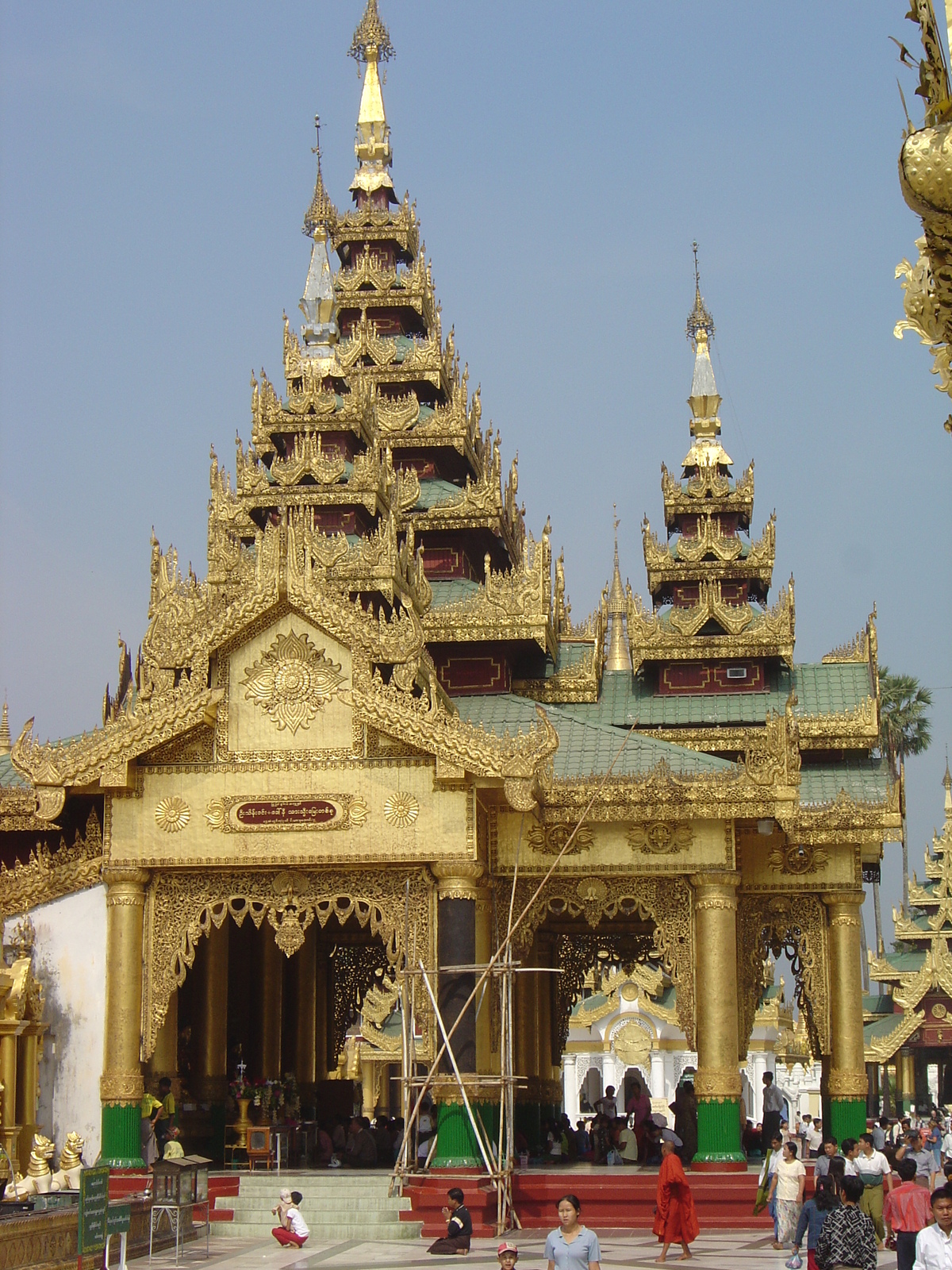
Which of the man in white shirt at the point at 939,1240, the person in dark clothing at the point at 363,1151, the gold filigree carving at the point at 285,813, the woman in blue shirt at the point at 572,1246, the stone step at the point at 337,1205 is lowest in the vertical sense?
the stone step at the point at 337,1205

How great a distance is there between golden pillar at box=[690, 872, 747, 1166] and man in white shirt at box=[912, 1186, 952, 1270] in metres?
11.3

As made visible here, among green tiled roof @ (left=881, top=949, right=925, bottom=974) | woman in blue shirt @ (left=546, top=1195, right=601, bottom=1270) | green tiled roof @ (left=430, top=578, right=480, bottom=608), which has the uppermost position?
green tiled roof @ (left=430, top=578, right=480, bottom=608)

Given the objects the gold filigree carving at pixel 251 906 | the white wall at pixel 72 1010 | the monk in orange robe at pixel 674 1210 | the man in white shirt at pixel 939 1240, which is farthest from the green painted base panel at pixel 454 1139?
the man in white shirt at pixel 939 1240

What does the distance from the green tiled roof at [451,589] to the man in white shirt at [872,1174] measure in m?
12.4

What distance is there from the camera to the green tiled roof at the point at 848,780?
24984 mm

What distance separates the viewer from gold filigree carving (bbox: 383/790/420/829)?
20031 millimetres

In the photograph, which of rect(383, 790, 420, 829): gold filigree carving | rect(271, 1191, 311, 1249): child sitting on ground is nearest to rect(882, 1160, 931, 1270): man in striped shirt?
rect(271, 1191, 311, 1249): child sitting on ground

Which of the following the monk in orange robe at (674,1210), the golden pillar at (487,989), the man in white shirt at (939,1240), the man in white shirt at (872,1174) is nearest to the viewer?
the man in white shirt at (939,1240)

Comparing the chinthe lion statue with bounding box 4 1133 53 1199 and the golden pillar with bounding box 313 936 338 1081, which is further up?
the golden pillar with bounding box 313 936 338 1081

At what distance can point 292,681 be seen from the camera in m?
20.5

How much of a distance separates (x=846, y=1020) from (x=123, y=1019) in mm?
8953

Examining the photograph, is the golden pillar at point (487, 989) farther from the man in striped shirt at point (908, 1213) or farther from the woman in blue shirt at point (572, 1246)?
the woman in blue shirt at point (572, 1246)

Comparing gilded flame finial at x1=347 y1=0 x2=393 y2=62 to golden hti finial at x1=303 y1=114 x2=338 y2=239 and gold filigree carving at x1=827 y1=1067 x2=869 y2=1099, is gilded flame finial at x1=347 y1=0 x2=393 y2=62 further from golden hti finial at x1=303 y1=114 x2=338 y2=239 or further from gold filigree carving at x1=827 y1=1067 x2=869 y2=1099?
gold filigree carving at x1=827 y1=1067 x2=869 y2=1099

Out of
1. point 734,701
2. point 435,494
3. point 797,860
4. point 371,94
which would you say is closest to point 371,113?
point 371,94
